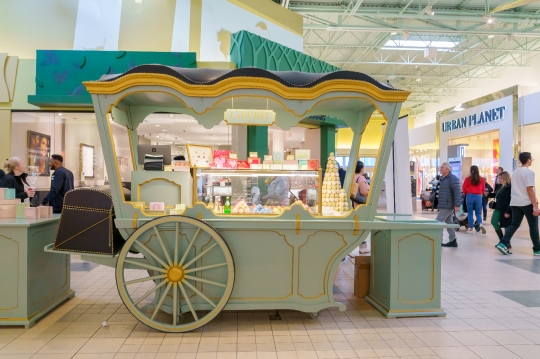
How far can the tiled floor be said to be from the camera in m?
3.04

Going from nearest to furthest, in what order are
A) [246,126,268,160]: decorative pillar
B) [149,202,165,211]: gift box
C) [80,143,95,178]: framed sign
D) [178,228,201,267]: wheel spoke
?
[178,228,201,267]: wheel spoke → [149,202,165,211]: gift box → [246,126,268,160]: decorative pillar → [80,143,95,178]: framed sign

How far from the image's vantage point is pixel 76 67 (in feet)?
25.0

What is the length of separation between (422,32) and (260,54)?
7071mm

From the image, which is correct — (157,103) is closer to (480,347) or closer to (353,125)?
(353,125)

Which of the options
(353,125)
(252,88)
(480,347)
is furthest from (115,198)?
(480,347)

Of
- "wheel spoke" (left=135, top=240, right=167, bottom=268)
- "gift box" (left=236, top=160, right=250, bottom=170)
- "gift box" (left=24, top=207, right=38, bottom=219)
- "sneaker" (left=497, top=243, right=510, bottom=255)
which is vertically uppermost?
"gift box" (left=236, top=160, right=250, bottom=170)

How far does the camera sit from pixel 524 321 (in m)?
3.72

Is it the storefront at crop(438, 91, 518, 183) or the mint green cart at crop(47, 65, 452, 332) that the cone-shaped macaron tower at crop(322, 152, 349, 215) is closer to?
the mint green cart at crop(47, 65, 452, 332)

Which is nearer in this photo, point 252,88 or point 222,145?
point 252,88

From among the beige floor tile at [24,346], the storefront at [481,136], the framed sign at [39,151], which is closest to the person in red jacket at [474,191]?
the storefront at [481,136]

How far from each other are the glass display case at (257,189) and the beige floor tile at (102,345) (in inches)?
59.1

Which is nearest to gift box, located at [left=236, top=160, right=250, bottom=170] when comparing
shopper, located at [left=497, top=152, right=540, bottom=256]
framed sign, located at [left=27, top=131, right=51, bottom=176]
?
shopper, located at [left=497, top=152, right=540, bottom=256]

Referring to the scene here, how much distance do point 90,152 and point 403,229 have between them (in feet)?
25.0

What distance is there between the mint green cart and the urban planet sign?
10.0m
